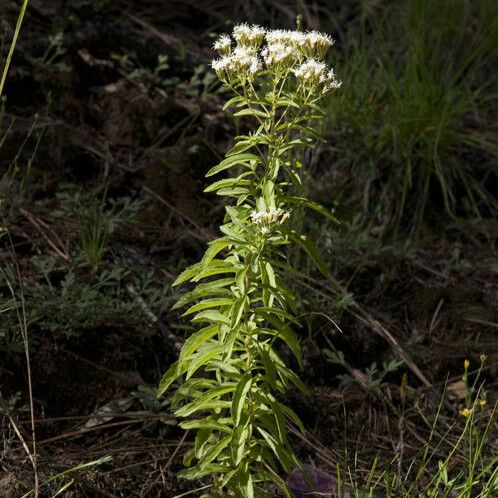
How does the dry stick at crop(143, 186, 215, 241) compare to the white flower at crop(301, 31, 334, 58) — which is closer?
the white flower at crop(301, 31, 334, 58)

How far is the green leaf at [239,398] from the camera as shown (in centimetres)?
208

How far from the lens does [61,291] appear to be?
3.03 metres

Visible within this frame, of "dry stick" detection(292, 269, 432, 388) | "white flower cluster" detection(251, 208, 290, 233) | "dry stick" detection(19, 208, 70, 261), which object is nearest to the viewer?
"white flower cluster" detection(251, 208, 290, 233)

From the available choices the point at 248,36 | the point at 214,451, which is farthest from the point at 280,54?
the point at 214,451

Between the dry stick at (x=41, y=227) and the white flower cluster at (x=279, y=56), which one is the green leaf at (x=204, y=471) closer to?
the white flower cluster at (x=279, y=56)

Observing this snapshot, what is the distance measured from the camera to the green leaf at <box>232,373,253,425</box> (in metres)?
2.08

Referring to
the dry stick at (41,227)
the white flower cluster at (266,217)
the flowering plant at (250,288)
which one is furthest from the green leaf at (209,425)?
the dry stick at (41,227)

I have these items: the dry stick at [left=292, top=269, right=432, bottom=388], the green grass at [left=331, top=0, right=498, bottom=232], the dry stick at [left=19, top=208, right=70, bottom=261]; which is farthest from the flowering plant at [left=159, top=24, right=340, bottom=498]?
the green grass at [left=331, top=0, right=498, bottom=232]

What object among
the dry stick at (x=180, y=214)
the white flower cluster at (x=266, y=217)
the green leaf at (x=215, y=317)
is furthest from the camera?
the dry stick at (x=180, y=214)

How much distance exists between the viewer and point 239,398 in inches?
82.0

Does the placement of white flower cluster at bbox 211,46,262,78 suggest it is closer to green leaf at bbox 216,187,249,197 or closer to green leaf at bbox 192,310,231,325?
green leaf at bbox 216,187,249,197

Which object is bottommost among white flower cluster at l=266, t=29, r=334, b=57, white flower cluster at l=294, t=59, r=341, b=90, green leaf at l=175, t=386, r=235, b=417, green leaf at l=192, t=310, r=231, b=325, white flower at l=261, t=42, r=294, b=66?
green leaf at l=175, t=386, r=235, b=417

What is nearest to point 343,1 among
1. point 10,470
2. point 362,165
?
point 362,165

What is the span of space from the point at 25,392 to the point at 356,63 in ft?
7.81
